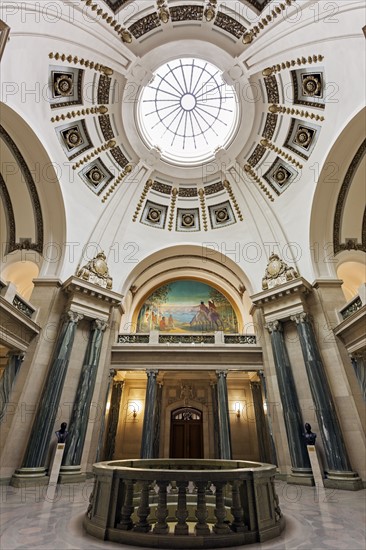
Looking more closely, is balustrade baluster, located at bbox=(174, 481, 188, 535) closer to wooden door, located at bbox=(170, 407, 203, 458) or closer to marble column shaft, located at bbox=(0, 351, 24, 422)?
marble column shaft, located at bbox=(0, 351, 24, 422)

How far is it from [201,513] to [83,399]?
726 cm

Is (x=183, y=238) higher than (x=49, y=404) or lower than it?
higher

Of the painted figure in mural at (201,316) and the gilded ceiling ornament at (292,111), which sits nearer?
the gilded ceiling ornament at (292,111)

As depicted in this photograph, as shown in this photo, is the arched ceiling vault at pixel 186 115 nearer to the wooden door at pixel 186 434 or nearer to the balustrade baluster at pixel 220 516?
the wooden door at pixel 186 434

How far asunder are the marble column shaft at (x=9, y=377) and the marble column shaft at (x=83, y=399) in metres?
1.98

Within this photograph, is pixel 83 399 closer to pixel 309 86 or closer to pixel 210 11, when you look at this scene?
pixel 309 86

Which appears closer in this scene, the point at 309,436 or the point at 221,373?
the point at 309,436

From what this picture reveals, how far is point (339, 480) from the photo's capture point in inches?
309

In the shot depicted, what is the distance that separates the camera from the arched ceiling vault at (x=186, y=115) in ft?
26.8

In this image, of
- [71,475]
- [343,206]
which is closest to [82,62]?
[343,206]

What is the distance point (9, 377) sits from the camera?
28.3ft

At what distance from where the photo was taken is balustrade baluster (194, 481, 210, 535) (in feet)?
10.2

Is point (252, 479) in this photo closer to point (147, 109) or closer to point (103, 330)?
point (103, 330)

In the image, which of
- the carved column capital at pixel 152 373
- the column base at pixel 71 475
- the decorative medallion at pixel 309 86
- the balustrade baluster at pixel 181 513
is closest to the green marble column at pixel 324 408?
the carved column capital at pixel 152 373
